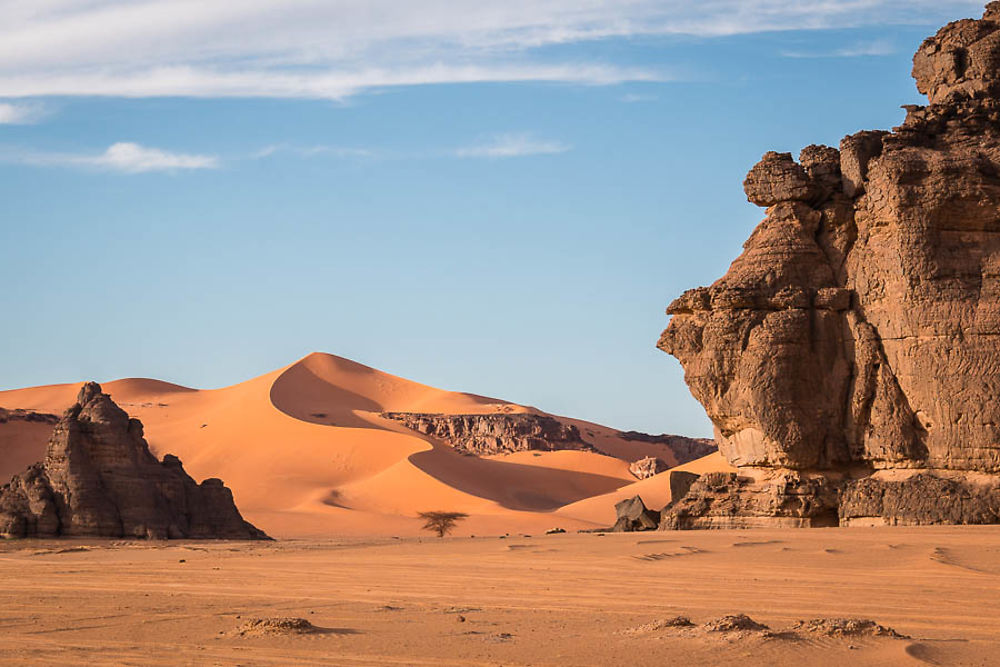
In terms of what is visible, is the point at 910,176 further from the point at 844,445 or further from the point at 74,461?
the point at 74,461

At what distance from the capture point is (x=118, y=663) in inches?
274

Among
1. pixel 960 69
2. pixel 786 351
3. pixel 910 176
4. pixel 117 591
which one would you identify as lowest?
pixel 117 591

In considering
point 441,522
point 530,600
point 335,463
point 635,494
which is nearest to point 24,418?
point 335,463

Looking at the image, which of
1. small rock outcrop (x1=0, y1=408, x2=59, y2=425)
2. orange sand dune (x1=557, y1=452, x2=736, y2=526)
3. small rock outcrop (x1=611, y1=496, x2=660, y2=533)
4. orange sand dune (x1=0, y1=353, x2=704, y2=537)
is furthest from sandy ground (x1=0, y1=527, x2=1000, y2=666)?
small rock outcrop (x1=0, y1=408, x2=59, y2=425)

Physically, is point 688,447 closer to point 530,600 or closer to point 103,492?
point 103,492

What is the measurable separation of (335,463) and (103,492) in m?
30.2

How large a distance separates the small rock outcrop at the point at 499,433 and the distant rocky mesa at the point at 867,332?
135 ft

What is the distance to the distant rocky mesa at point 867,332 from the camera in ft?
60.7

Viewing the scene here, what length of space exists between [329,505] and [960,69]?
101 ft

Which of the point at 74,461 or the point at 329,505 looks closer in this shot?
the point at 74,461

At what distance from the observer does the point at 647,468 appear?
54656 mm

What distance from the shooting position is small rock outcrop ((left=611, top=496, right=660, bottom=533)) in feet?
71.9

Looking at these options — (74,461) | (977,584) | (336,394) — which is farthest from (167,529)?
→ (336,394)

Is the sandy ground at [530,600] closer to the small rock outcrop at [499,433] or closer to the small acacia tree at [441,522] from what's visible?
the small acacia tree at [441,522]
